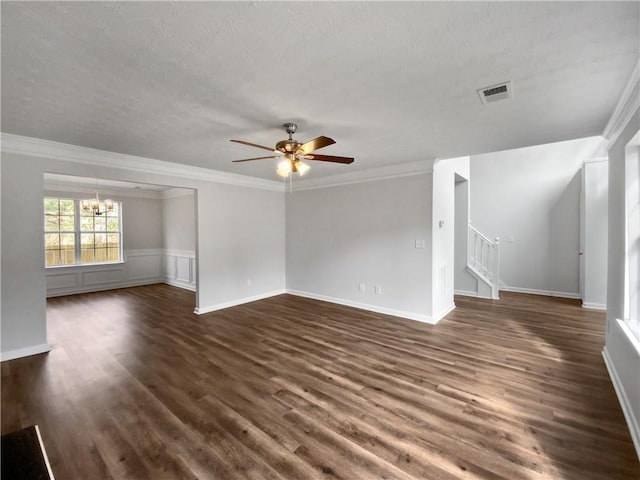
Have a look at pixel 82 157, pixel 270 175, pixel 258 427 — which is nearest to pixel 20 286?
pixel 82 157

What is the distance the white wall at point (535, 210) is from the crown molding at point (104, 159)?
5.62 metres

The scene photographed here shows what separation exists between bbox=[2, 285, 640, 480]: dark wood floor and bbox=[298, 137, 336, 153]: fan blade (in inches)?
85.0

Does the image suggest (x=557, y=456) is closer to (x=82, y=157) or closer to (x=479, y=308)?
(x=479, y=308)

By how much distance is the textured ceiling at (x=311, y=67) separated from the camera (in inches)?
54.2

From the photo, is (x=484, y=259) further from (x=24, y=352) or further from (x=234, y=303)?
(x=24, y=352)

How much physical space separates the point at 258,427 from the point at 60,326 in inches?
161

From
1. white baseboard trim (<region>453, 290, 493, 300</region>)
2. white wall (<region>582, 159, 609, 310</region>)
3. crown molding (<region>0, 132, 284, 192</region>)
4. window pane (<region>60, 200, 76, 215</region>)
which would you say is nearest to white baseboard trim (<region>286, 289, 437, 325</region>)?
white baseboard trim (<region>453, 290, 493, 300</region>)

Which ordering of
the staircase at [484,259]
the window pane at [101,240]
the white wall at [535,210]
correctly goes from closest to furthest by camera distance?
1. the staircase at [484,259]
2. the white wall at [535,210]
3. the window pane at [101,240]

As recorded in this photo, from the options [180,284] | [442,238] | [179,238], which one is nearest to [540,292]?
[442,238]

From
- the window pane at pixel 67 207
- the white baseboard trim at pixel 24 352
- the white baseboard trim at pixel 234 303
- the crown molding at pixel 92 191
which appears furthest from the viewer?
the window pane at pixel 67 207

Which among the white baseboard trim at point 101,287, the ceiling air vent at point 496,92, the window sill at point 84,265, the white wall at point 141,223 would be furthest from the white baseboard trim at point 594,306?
the window sill at point 84,265

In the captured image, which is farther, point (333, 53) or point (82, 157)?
point (82, 157)

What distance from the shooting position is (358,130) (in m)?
2.95

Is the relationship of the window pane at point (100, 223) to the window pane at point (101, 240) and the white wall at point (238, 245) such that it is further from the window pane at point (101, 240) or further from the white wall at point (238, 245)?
the white wall at point (238, 245)
